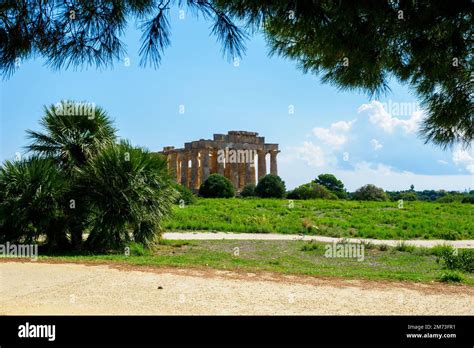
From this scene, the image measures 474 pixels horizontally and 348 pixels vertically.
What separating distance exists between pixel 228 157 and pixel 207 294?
4879 cm

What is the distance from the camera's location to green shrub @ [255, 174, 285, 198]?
1583 inches

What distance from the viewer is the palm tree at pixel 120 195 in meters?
12.5

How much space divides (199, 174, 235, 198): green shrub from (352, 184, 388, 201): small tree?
1286cm

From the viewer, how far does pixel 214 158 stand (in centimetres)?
5653

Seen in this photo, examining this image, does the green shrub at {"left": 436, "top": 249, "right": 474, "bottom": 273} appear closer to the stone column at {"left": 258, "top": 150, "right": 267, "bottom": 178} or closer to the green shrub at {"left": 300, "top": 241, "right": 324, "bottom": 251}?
the green shrub at {"left": 300, "top": 241, "right": 324, "bottom": 251}

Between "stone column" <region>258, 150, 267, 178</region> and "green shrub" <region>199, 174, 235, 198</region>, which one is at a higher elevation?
"stone column" <region>258, 150, 267, 178</region>

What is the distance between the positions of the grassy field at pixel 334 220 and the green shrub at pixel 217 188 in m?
9.28

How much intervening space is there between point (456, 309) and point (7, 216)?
1034 cm

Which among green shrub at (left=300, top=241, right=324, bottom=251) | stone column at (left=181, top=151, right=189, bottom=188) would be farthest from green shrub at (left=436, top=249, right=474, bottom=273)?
stone column at (left=181, top=151, right=189, bottom=188)

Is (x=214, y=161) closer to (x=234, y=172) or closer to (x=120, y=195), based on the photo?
(x=234, y=172)

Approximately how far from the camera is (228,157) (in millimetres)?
55688

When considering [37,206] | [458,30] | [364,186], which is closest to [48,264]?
[37,206]

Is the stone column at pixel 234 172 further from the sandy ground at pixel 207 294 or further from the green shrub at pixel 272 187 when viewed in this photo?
the sandy ground at pixel 207 294
